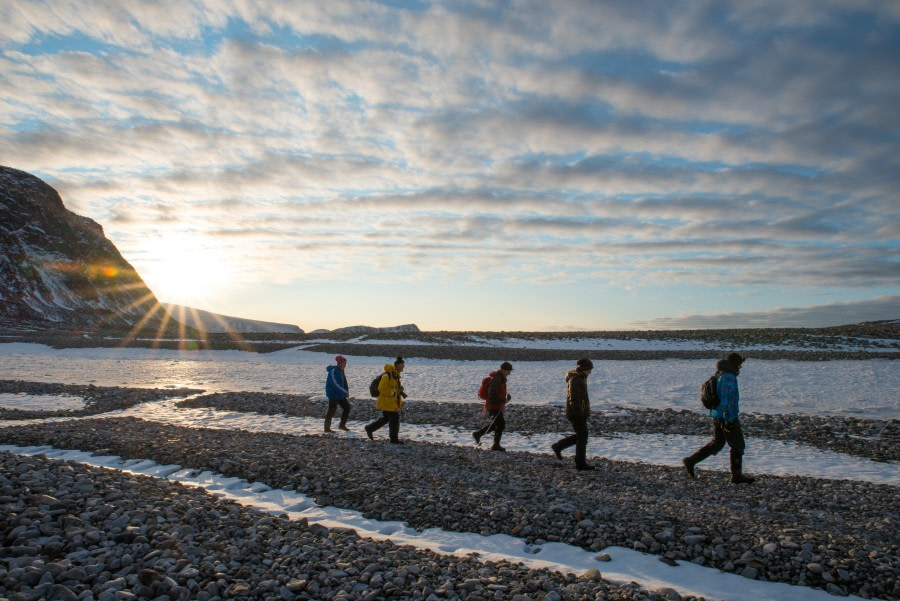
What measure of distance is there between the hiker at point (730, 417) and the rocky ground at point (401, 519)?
0.50 metres

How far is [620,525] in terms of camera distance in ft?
24.8

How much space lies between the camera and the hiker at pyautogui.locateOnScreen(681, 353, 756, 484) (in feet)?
33.6

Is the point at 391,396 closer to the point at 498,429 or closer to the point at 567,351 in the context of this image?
the point at 498,429

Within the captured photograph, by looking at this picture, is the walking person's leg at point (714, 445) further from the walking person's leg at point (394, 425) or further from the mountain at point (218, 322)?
the mountain at point (218, 322)

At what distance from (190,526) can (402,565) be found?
306 cm

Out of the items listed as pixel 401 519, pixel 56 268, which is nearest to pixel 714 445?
pixel 401 519

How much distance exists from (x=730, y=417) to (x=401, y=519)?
6.97 meters

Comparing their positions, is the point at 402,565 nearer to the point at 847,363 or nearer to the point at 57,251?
the point at 847,363

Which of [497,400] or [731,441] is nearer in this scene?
[731,441]

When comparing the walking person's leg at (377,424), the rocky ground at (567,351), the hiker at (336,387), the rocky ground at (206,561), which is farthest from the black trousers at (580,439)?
the rocky ground at (567,351)

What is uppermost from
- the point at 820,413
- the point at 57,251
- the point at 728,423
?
the point at 57,251

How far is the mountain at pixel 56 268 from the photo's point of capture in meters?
89.7

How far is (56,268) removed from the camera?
3922 inches

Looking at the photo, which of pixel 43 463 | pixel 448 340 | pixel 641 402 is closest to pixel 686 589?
pixel 43 463
